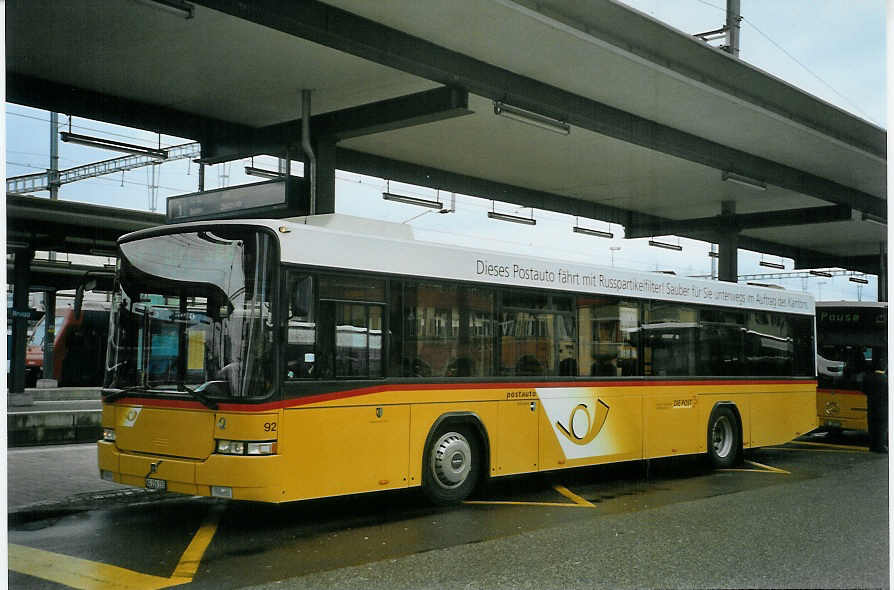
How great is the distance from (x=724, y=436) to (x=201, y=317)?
8.96 m

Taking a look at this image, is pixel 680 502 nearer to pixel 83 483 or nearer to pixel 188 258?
pixel 188 258

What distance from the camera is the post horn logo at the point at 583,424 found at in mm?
11336

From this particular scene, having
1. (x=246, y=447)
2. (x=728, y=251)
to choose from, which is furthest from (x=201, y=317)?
(x=728, y=251)

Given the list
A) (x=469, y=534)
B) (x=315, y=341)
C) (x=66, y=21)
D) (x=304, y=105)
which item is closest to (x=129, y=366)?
(x=315, y=341)

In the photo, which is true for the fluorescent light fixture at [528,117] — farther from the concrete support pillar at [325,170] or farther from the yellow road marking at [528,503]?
the yellow road marking at [528,503]

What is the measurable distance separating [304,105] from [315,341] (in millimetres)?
6066

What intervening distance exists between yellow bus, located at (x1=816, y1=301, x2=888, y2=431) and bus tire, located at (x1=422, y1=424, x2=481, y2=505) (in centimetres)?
1072

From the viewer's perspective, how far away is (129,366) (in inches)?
350

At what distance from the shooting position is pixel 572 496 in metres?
11.0

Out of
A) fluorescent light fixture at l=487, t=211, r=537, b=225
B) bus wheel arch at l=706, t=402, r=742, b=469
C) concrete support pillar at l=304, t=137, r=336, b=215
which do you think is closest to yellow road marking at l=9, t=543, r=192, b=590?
concrete support pillar at l=304, t=137, r=336, b=215

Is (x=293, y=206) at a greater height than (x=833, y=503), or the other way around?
(x=293, y=206)

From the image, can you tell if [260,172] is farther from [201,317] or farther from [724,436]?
[724,436]

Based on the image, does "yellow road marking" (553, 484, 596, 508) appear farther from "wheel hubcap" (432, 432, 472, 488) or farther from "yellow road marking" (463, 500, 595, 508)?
"wheel hubcap" (432, 432, 472, 488)

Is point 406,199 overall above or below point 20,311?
above
